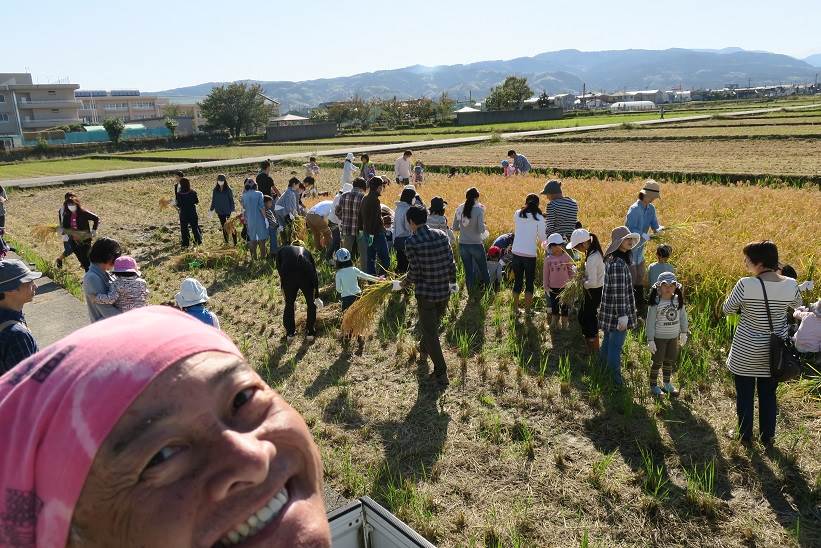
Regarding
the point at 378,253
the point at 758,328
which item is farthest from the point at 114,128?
the point at 758,328

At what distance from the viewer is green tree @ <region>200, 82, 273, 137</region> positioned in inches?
2756

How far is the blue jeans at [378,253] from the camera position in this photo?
951 cm

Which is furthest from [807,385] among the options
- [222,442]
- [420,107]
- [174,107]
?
[174,107]

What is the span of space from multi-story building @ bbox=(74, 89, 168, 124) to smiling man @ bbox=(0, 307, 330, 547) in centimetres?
14490

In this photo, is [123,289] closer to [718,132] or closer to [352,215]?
[352,215]

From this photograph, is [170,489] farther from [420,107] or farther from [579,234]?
[420,107]

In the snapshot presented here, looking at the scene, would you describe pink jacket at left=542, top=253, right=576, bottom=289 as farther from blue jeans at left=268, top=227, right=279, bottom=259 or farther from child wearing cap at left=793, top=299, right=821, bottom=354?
blue jeans at left=268, top=227, right=279, bottom=259

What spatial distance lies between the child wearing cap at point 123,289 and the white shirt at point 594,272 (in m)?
4.72

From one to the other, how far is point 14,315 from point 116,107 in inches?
6123

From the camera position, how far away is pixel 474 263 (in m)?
9.04

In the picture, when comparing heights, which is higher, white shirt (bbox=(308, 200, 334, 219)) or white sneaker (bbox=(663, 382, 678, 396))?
white shirt (bbox=(308, 200, 334, 219))

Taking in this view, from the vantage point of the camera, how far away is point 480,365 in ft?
21.9

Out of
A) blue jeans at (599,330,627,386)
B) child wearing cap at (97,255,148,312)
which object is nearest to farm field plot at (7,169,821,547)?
blue jeans at (599,330,627,386)

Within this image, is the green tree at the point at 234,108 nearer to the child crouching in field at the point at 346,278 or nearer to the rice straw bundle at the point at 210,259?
the rice straw bundle at the point at 210,259
